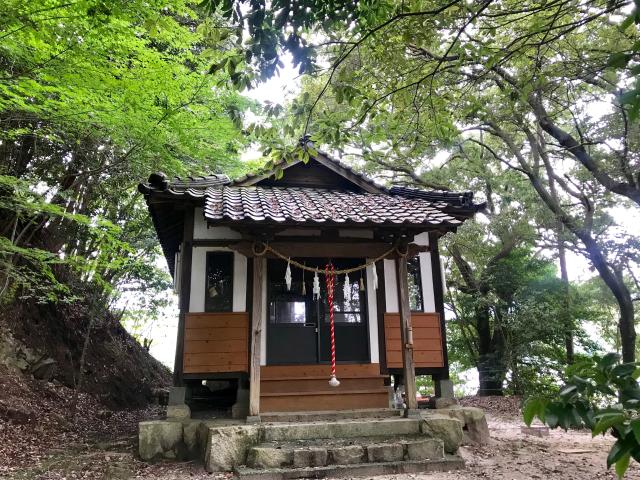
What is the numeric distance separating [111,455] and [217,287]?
3.06m

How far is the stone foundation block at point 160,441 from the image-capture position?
654 centimetres

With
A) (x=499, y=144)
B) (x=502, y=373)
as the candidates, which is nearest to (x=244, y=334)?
(x=502, y=373)

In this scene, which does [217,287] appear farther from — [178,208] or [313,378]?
[313,378]

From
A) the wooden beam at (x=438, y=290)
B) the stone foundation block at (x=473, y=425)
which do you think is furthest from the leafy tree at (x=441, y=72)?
the stone foundation block at (x=473, y=425)

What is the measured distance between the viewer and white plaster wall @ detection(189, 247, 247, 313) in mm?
7820

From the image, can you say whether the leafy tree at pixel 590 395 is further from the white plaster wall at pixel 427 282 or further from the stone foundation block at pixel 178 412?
the white plaster wall at pixel 427 282

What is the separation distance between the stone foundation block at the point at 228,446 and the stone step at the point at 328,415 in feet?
2.42

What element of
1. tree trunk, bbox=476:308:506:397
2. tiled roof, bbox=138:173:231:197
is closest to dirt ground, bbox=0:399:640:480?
tiled roof, bbox=138:173:231:197

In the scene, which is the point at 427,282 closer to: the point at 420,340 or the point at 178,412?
the point at 420,340

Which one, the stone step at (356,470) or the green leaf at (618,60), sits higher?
the green leaf at (618,60)

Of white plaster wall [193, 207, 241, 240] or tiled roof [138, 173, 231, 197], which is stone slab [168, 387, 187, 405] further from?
tiled roof [138, 173, 231, 197]

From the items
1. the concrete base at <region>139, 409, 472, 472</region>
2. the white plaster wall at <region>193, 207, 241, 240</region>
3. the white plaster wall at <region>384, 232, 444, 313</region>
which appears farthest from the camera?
the white plaster wall at <region>384, 232, 444, 313</region>

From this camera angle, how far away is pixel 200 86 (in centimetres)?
866

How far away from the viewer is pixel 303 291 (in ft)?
27.7
